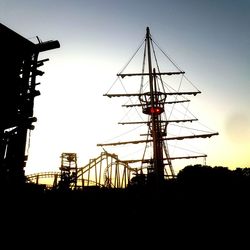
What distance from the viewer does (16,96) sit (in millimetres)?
10969

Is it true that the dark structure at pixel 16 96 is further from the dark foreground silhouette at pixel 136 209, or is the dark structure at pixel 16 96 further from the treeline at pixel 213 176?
the treeline at pixel 213 176

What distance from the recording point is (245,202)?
13.2 metres

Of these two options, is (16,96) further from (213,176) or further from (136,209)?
(213,176)

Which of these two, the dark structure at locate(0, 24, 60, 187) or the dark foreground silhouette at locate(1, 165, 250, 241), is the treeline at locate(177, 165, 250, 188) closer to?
the dark foreground silhouette at locate(1, 165, 250, 241)

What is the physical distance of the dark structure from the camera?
32.8 feet

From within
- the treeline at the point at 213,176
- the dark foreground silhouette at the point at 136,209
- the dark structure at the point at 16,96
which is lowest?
the dark foreground silhouette at the point at 136,209

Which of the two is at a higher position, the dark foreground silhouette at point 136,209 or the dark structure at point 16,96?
the dark structure at point 16,96

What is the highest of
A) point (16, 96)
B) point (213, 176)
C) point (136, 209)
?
point (16, 96)

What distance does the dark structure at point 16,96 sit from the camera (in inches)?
394

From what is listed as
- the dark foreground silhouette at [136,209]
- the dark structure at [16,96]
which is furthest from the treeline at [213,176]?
the dark structure at [16,96]

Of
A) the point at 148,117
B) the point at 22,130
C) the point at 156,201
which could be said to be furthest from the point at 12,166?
the point at 148,117

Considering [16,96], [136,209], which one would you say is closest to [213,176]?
[136,209]

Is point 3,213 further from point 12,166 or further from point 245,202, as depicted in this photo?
point 245,202

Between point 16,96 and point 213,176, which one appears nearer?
point 16,96
